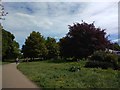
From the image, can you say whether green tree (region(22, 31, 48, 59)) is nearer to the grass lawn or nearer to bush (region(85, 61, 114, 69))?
bush (region(85, 61, 114, 69))

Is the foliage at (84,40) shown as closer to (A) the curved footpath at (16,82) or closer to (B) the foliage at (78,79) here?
(B) the foliage at (78,79)

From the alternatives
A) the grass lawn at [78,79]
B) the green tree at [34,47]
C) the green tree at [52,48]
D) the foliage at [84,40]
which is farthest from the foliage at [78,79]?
the green tree at [52,48]

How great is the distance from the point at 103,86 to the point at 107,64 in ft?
50.5

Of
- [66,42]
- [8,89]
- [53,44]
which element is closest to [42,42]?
[53,44]

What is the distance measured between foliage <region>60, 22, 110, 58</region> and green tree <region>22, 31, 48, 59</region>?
31471mm

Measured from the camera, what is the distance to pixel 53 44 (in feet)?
292

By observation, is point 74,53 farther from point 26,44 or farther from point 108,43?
point 26,44

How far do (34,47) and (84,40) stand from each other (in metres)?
35.3

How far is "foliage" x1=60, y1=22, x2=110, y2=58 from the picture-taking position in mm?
48344

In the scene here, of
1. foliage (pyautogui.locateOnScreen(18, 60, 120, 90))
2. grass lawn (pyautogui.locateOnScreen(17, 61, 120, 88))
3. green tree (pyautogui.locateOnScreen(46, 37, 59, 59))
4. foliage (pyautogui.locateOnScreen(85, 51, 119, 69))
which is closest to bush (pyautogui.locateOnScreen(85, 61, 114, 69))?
foliage (pyautogui.locateOnScreen(85, 51, 119, 69))

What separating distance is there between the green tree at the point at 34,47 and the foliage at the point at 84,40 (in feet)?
103

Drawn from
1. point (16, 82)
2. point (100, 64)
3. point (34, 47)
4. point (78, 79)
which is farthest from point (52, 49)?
point (16, 82)

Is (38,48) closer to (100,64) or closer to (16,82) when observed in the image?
→ (100,64)

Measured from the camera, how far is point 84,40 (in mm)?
49188
